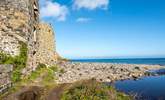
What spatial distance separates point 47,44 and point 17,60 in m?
22.5

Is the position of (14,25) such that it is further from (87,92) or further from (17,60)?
(87,92)

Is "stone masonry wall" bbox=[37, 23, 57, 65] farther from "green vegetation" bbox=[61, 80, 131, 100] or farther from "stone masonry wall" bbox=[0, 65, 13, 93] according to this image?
"green vegetation" bbox=[61, 80, 131, 100]

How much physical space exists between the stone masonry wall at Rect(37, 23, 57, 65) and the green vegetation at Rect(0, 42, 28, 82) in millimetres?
16895

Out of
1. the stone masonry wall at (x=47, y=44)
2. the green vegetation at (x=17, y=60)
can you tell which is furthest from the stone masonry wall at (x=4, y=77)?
the stone masonry wall at (x=47, y=44)

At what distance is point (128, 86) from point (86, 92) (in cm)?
2377

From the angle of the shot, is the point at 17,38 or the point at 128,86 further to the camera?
the point at 128,86

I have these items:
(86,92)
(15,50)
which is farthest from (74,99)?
(15,50)

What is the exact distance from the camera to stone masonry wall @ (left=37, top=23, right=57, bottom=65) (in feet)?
146

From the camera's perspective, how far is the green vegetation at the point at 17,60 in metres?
23.7

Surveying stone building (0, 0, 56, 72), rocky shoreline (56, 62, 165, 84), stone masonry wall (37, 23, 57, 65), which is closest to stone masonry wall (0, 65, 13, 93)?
stone building (0, 0, 56, 72)

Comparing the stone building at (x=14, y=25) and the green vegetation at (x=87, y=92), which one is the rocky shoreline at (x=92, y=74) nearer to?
the stone building at (x=14, y=25)

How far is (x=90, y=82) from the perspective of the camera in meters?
19.5

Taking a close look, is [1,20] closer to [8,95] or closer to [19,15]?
[19,15]

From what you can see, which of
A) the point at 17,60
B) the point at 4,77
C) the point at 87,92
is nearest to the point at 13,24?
the point at 17,60
